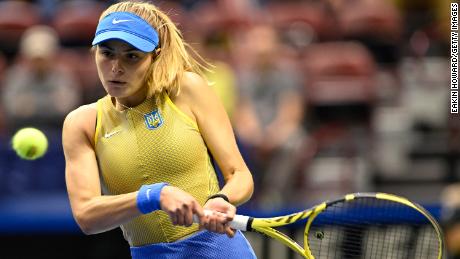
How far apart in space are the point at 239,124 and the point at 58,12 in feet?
10.8

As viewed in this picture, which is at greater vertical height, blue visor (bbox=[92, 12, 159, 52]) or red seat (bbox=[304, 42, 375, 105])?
red seat (bbox=[304, 42, 375, 105])

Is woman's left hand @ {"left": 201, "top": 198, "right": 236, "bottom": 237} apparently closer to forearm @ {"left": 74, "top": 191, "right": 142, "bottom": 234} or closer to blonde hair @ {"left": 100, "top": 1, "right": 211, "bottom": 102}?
forearm @ {"left": 74, "top": 191, "right": 142, "bottom": 234}

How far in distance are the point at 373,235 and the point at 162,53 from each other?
133 centimetres

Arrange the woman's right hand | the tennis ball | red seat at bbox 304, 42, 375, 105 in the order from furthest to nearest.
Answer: red seat at bbox 304, 42, 375, 105 → the tennis ball → the woman's right hand

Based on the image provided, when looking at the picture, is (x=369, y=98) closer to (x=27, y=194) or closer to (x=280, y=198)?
(x=280, y=198)

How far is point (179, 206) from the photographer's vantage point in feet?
11.9

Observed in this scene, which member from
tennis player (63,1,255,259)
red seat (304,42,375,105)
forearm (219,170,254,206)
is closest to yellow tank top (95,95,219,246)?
tennis player (63,1,255,259)

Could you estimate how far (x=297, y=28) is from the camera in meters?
10.8

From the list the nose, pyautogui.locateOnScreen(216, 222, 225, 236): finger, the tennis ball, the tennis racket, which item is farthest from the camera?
the tennis ball

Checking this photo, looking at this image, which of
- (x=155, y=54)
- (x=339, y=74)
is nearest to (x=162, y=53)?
(x=155, y=54)

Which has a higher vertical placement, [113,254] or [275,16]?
[275,16]

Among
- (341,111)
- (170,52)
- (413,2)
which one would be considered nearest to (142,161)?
(170,52)

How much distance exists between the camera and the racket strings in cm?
421

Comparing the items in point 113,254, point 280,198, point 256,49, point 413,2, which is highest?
point 413,2
